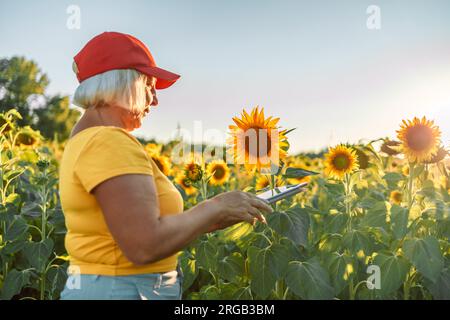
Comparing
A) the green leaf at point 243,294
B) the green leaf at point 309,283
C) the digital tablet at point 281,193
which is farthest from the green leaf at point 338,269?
the digital tablet at point 281,193

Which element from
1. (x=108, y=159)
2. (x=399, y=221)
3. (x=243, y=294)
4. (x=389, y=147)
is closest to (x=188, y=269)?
(x=243, y=294)

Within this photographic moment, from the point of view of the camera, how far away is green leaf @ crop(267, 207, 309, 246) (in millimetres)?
2328

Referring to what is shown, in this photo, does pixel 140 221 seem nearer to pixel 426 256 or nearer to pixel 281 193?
pixel 281 193

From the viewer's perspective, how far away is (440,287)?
2.47m

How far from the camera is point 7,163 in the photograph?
9.70 ft

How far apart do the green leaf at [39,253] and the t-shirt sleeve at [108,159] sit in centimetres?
164

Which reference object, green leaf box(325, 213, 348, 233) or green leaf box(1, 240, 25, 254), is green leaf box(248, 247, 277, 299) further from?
green leaf box(1, 240, 25, 254)

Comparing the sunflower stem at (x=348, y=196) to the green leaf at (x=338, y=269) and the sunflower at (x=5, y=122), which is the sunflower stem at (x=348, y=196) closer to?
the green leaf at (x=338, y=269)

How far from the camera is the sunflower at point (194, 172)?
106 inches

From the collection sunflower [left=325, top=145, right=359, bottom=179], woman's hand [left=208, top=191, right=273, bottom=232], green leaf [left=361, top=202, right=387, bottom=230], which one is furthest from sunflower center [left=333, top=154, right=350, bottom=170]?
woman's hand [left=208, top=191, right=273, bottom=232]

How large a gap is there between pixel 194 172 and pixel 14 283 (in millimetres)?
1038

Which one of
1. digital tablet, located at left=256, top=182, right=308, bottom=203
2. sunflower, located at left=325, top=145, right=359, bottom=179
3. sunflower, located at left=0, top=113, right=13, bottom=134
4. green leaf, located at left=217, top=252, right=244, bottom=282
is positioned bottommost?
green leaf, located at left=217, top=252, right=244, bottom=282

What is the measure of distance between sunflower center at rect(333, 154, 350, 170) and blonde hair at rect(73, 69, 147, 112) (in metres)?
1.44
